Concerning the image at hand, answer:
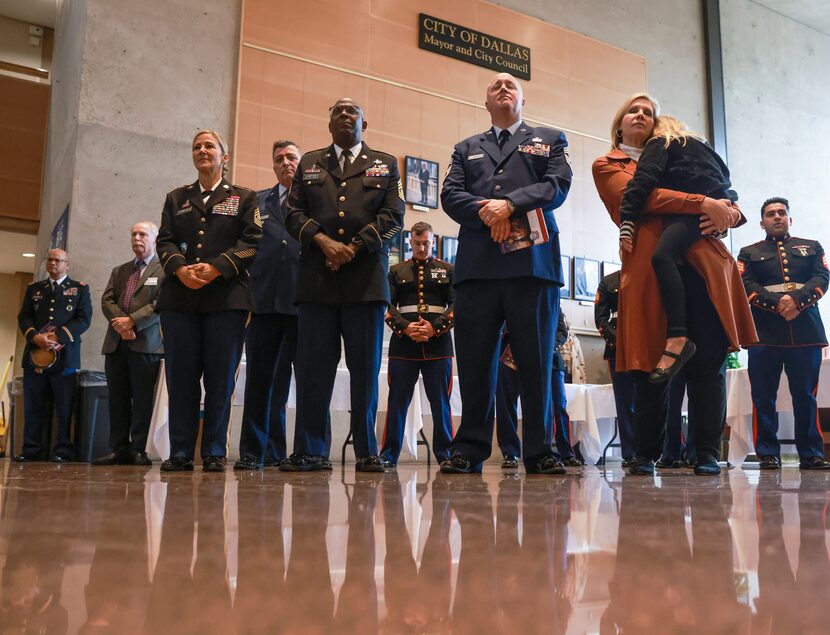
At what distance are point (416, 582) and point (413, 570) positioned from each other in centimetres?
5

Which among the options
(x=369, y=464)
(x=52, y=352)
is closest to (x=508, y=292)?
(x=369, y=464)

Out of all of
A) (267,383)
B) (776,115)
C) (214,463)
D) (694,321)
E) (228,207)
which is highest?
(776,115)

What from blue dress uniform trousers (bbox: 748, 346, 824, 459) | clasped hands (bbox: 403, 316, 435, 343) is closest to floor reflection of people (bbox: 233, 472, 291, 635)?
clasped hands (bbox: 403, 316, 435, 343)

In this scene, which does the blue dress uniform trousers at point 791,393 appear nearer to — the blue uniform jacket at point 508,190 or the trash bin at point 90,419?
the blue uniform jacket at point 508,190

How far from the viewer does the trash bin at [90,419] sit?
216 inches

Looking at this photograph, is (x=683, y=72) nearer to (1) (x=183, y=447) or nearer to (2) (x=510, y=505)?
(1) (x=183, y=447)

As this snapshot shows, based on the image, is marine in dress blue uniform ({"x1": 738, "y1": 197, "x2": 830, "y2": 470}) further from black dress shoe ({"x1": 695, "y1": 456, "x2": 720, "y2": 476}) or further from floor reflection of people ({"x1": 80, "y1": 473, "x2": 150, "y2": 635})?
floor reflection of people ({"x1": 80, "y1": 473, "x2": 150, "y2": 635})

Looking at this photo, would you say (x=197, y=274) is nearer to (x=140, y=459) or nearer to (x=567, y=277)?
(x=140, y=459)

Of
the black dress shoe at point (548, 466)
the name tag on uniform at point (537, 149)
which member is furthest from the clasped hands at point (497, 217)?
the black dress shoe at point (548, 466)

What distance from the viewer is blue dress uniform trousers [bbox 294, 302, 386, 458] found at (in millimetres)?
2963

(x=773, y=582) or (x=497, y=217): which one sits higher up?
(x=497, y=217)

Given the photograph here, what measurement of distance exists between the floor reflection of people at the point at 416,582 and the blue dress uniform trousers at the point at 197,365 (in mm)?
2182

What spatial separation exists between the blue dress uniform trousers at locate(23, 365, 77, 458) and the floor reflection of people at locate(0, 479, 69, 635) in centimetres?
482

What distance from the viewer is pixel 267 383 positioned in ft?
11.8
